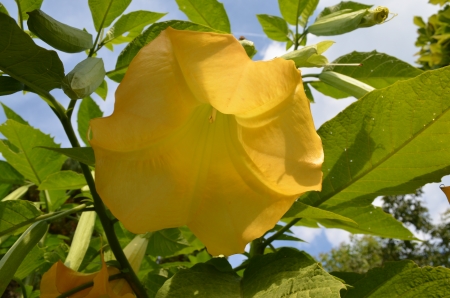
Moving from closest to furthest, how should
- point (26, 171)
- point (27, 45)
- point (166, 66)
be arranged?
point (166, 66)
point (27, 45)
point (26, 171)

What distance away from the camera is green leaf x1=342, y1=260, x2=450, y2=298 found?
98cm

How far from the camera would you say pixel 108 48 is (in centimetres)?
206

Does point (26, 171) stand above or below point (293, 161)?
below

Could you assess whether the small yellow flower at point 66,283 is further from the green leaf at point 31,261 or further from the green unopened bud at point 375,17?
the green unopened bud at point 375,17

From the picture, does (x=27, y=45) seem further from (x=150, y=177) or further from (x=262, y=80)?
(x=262, y=80)

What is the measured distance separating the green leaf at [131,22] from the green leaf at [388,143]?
696 mm

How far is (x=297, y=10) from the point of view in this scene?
5.24ft

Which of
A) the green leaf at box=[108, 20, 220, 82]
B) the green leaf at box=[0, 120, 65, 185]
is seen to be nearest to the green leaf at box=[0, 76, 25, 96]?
the green leaf at box=[108, 20, 220, 82]

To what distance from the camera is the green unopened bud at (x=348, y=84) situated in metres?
1.20

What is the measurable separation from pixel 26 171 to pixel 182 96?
105cm

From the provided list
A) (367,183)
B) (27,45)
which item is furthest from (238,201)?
(27,45)

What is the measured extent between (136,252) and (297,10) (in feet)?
3.20

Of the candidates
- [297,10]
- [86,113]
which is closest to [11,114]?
[86,113]

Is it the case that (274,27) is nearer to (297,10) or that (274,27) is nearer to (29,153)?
(297,10)
